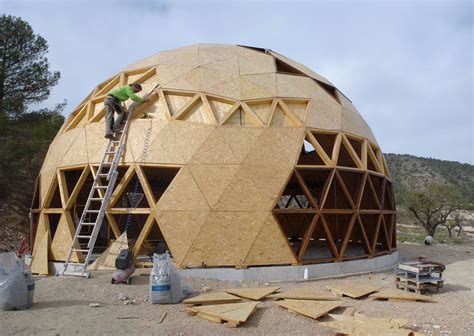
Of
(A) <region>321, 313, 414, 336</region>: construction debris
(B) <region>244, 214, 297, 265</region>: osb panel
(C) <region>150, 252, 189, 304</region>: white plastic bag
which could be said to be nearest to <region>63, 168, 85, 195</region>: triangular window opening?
(C) <region>150, 252, 189, 304</region>: white plastic bag

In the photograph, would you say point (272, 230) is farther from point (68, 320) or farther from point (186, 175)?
point (68, 320)

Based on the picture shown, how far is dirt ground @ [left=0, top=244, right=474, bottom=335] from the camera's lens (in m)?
7.43

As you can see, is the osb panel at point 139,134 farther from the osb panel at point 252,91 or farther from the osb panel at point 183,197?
the osb panel at point 252,91

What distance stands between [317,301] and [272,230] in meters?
3.04

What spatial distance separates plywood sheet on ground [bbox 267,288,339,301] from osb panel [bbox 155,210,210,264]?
3.00 m

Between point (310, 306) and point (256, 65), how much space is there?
9489 millimetres

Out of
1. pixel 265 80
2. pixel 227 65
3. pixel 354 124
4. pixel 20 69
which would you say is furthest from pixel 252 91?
pixel 20 69

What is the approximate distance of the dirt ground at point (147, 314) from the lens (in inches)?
292

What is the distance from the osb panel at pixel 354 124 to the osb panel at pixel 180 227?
6497mm

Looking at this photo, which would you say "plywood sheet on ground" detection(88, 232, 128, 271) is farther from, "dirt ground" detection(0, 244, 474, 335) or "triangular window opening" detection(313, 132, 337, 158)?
"triangular window opening" detection(313, 132, 337, 158)

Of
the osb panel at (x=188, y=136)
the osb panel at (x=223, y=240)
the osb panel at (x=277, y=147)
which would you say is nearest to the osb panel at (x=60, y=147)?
the osb panel at (x=188, y=136)

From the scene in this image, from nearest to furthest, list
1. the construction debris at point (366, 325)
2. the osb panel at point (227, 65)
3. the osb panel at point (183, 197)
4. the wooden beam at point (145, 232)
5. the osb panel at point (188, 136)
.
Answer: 1. the construction debris at point (366, 325)
2. the wooden beam at point (145, 232)
3. the osb panel at point (183, 197)
4. the osb panel at point (188, 136)
5. the osb panel at point (227, 65)

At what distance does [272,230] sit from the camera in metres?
11.9

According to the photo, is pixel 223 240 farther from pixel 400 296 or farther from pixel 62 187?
pixel 62 187
